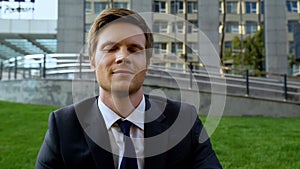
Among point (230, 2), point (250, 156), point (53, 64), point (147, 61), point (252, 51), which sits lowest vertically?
point (250, 156)

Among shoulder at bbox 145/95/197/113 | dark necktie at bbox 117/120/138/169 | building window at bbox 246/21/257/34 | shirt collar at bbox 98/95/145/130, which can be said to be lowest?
dark necktie at bbox 117/120/138/169

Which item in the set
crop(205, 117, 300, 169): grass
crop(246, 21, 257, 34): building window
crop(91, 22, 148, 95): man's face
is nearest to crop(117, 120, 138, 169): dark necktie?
crop(91, 22, 148, 95): man's face

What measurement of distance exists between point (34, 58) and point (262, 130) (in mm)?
10104

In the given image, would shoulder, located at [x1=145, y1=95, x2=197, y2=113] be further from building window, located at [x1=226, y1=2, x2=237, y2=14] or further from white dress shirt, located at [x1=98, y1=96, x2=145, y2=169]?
building window, located at [x1=226, y1=2, x2=237, y2=14]

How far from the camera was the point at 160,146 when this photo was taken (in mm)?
1420

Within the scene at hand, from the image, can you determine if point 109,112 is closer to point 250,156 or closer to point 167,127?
point 167,127

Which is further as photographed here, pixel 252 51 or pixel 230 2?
pixel 230 2

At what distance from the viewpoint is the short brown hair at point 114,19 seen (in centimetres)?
136

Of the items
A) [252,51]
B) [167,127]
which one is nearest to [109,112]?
[167,127]

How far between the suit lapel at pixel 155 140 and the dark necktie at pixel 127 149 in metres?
0.05

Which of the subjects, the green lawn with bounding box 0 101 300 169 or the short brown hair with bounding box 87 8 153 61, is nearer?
the short brown hair with bounding box 87 8 153 61

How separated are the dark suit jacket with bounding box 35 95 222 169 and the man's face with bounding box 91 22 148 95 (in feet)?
0.60

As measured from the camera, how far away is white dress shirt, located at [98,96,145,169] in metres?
1.38

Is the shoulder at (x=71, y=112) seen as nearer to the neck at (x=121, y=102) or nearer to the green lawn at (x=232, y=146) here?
the neck at (x=121, y=102)
